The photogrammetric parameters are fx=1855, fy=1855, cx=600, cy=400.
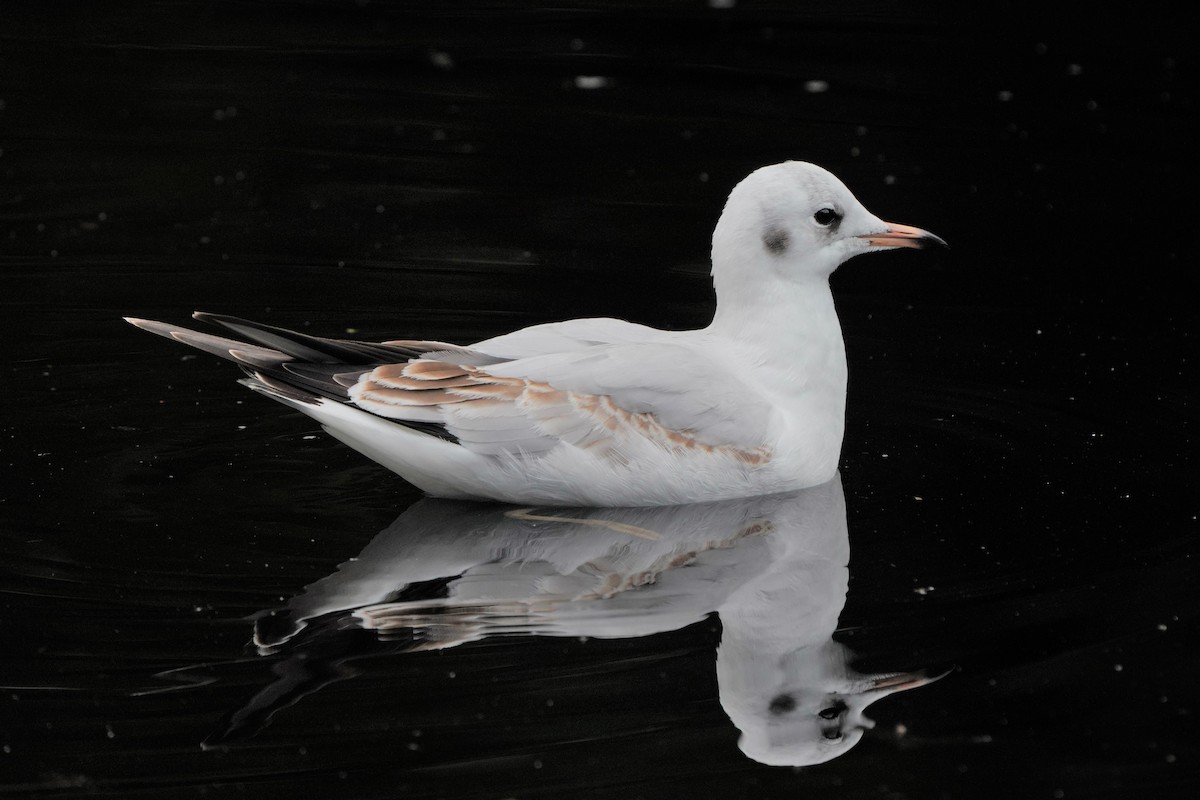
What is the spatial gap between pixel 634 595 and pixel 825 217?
2140 mm

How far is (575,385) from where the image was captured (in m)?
7.83

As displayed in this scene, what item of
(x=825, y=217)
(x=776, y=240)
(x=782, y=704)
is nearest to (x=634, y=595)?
(x=782, y=704)

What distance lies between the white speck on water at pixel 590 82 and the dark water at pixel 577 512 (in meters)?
0.04

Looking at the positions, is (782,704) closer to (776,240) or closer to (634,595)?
(634,595)

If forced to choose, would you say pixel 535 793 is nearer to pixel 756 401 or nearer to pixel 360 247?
pixel 756 401

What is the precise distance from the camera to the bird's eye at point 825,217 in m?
8.19

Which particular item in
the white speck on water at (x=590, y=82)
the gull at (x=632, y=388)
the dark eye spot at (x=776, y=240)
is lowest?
the gull at (x=632, y=388)

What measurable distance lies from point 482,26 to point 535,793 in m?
10.5

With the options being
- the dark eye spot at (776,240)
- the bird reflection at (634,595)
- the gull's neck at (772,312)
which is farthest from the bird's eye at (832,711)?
the dark eye spot at (776,240)

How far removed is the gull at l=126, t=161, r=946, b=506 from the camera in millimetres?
7781

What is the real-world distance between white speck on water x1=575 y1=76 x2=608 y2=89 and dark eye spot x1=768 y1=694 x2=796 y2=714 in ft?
27.8

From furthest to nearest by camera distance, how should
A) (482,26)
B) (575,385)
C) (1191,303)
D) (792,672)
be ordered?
1. (482,26)
2. (1191,303)
3. (575,385)
4. (792,672)

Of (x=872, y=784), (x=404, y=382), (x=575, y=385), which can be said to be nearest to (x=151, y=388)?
(x=404, y=382)

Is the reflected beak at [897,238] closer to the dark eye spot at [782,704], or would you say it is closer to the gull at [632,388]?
the gull at [632,388]
